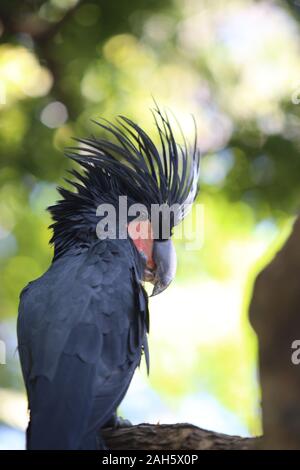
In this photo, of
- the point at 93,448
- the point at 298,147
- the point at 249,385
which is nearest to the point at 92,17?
the point at 298,147

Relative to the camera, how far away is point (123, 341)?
4.12 metres

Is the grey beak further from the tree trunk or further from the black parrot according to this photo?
the tree trunk

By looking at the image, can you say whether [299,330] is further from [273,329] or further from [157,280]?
[157,280]

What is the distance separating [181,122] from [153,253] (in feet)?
9.44

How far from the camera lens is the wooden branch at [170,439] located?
372cm

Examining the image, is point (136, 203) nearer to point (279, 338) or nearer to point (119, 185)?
point (119, 185)

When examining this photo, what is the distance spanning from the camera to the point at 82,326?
3943mm

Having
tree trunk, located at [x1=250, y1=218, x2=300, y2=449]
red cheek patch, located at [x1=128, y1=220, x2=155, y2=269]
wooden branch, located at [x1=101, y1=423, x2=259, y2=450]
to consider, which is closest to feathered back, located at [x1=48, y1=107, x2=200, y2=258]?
red cheek patch, located at [x1=128, y1=220, x2=155, y2=269]

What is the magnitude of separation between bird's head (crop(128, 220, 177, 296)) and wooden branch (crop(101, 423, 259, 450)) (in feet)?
4.06

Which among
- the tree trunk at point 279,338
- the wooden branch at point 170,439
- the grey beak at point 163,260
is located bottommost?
the wooden branch at point 170,439

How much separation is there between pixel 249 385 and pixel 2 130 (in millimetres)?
3628

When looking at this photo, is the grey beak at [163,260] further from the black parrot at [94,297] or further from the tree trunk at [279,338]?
the tree trunk at [279,338]

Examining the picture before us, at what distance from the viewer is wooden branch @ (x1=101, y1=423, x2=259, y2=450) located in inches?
146

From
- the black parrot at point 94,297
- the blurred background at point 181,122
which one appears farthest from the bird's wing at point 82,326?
the blurred background at point 181,122
